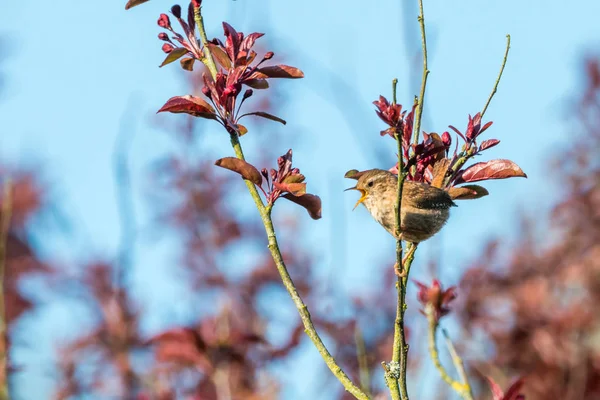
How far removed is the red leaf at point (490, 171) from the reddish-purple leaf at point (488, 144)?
0.05 m

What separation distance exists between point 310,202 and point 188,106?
448 millimetres

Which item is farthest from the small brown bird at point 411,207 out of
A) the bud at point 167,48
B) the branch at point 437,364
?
the bud at point 167,48

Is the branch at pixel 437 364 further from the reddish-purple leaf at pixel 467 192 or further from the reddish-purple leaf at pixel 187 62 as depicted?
the reddish-purple leaf at pixel 187 62

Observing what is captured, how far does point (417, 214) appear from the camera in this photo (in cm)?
312

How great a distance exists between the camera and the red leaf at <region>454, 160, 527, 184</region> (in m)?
2.33

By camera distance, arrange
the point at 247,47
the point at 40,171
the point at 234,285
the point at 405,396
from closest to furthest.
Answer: the point at 405,396
the point at 247,47
the point at 234,285
the point at 40,171

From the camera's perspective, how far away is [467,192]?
7.78ft

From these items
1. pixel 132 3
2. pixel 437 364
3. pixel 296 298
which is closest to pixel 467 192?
pixel 437 364

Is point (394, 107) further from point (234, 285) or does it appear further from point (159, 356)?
point (234, 285)

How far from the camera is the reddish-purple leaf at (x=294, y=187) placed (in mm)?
2049

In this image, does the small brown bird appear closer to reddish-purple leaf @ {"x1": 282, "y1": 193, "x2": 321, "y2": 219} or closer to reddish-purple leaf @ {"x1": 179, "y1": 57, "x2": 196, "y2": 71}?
reddish-purple leaf @ {"x1": 282, "y1": 193, "x2": 321, "y2": 219}

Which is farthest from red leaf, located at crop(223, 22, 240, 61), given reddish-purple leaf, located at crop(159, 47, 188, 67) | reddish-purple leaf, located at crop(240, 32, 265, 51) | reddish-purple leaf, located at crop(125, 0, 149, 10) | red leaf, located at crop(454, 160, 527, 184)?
red leaf, located at crop(454, 160, 527, 184)

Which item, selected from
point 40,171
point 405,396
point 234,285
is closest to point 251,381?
point 234,285

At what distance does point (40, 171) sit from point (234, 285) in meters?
3.55
